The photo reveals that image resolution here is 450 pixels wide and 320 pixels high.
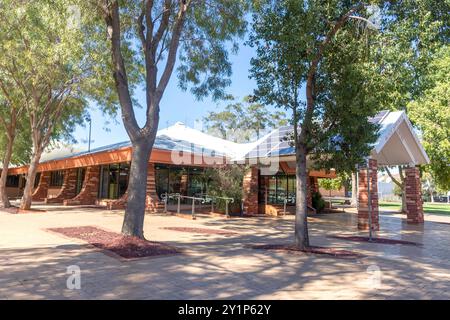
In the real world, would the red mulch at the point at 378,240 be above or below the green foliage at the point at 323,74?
below

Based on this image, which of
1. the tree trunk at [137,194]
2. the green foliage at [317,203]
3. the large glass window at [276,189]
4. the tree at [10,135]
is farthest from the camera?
the green foliage at [317,203]

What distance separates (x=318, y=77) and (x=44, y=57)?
11914 mm

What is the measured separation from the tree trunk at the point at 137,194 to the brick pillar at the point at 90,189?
1563cm

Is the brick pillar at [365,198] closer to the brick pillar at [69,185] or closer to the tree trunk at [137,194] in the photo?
the tree trunk at [137,194]

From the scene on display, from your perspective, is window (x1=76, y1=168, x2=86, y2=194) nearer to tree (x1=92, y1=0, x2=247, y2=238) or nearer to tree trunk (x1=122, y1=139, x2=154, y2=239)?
tree (x1=92, y1=0, x2=247, y2=238)

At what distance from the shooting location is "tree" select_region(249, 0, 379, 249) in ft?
28.1

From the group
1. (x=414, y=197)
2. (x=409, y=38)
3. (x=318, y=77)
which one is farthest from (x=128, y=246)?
(x=414, y=197)

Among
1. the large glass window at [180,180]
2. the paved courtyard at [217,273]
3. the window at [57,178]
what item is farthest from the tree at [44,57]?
the window at [57,178]

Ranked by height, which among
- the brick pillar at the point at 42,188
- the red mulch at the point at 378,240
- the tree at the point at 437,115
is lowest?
the red mulch at the point at 378,240

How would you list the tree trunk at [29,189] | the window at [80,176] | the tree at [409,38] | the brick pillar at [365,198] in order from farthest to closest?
the window at [80,176], the tree trunk at [29,189], the brick pillar at [365,198], the tree at [409,38]

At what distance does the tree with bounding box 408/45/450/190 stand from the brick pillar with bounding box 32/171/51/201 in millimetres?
29831

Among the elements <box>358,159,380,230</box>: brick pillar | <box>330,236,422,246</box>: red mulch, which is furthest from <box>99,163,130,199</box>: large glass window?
<box>330,236,422,246</box>: red mulch

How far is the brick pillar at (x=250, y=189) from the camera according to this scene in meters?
19.5

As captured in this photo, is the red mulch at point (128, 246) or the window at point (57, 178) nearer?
the red mulch at point (128, 246)
